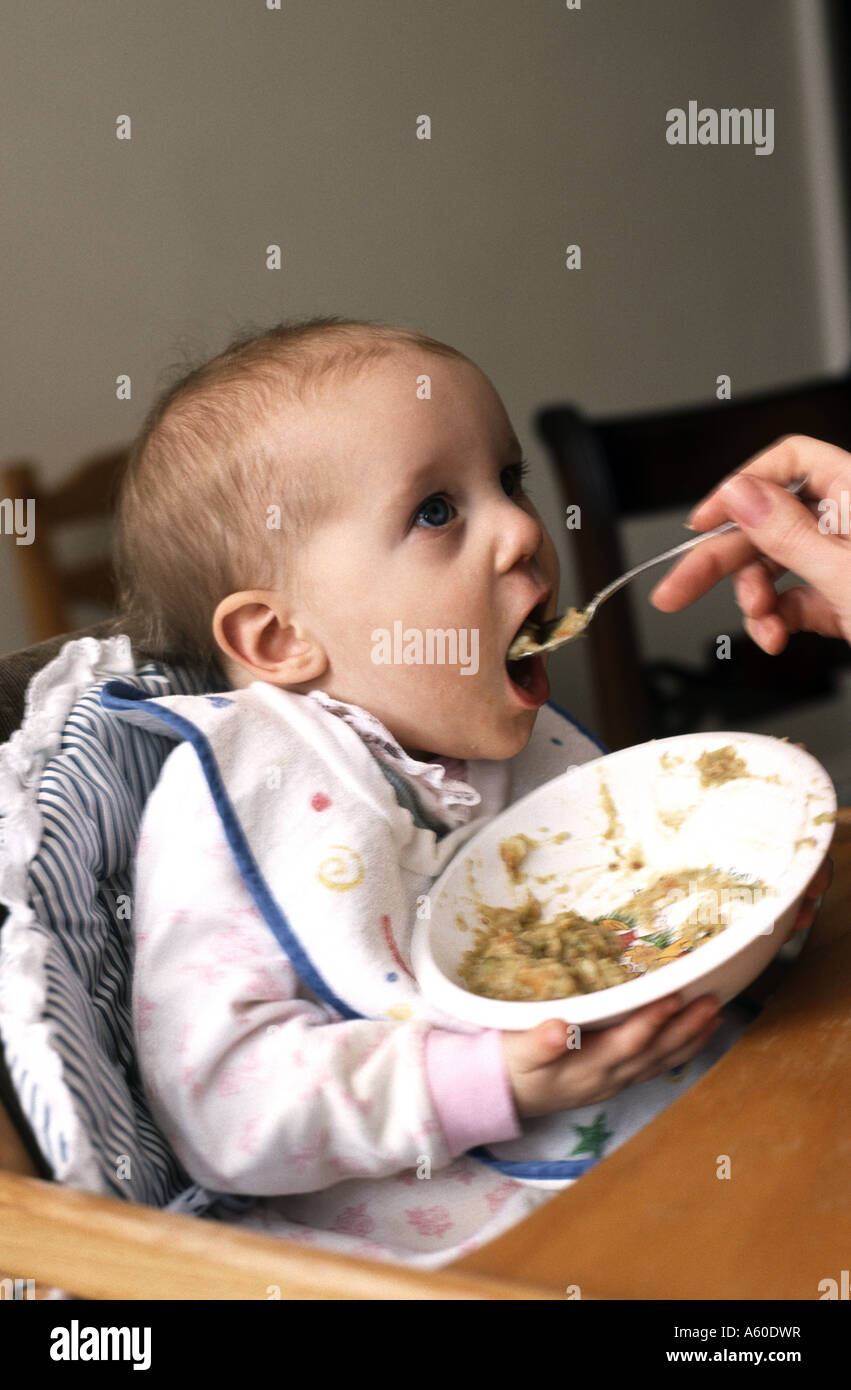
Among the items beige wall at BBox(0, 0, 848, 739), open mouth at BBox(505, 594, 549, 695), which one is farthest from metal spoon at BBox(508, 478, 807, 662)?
beige wall at BBox(0, 0, 848, 739)

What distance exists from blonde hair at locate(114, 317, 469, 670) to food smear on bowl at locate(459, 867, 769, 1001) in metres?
0.35

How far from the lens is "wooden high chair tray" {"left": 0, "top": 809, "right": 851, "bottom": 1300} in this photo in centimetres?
56

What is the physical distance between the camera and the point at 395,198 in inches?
93.4

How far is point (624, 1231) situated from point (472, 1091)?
0.19 metres

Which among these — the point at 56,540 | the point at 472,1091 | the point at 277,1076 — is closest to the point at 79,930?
the point at 277,1076

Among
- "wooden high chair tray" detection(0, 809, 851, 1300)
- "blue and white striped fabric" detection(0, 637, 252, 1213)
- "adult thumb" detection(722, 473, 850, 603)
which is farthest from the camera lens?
"adult thumb" detection(722, 473, 850, 603)

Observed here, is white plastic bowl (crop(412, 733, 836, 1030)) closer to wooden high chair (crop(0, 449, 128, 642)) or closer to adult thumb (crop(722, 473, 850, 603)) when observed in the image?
adult thumb (crop(722, 473, 850, 603))

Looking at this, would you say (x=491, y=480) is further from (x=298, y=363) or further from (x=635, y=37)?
(x=635, y=37)

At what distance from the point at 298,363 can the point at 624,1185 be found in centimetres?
70

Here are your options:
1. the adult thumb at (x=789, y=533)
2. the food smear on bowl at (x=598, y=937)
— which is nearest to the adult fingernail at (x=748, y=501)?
the adult thumb at (x=789, y=533)

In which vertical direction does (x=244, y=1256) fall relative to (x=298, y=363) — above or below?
below

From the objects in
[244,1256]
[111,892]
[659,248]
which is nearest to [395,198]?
[659,248]

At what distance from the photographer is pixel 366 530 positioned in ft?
3.27

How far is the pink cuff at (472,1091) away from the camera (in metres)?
0.76
